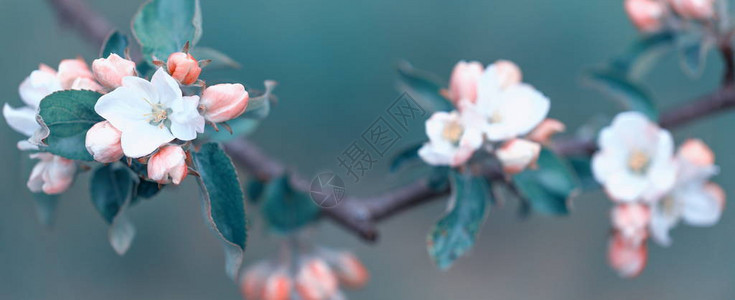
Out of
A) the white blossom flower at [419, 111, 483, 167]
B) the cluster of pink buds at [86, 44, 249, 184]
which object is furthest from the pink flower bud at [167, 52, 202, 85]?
the white blossom flower at [419, 111, 483, 167]

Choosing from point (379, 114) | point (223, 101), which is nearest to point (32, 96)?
point (223, 101)

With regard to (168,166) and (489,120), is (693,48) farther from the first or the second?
(168,166)

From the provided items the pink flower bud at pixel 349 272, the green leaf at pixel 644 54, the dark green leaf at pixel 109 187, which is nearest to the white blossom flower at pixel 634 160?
the green leaf at pixel 644 54

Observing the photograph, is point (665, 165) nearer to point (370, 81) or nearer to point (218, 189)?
point (218, 189)

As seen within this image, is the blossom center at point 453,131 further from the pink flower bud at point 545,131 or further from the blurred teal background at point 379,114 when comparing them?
the blurred teal background at point 379,114

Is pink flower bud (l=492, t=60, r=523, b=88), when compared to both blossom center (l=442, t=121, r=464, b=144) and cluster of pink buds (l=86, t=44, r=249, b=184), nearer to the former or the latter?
blossom center (l=442, t=121, r=464, b=144)

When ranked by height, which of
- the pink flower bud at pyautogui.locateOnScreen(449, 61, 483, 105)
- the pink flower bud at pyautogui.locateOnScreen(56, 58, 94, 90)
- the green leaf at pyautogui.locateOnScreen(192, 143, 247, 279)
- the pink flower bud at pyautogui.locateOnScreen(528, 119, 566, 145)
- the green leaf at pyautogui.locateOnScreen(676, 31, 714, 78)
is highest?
the pink flower bud at pyautogui.locateOnScreen(56, 58, 94, 90)

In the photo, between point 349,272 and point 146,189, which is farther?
point 349,272
